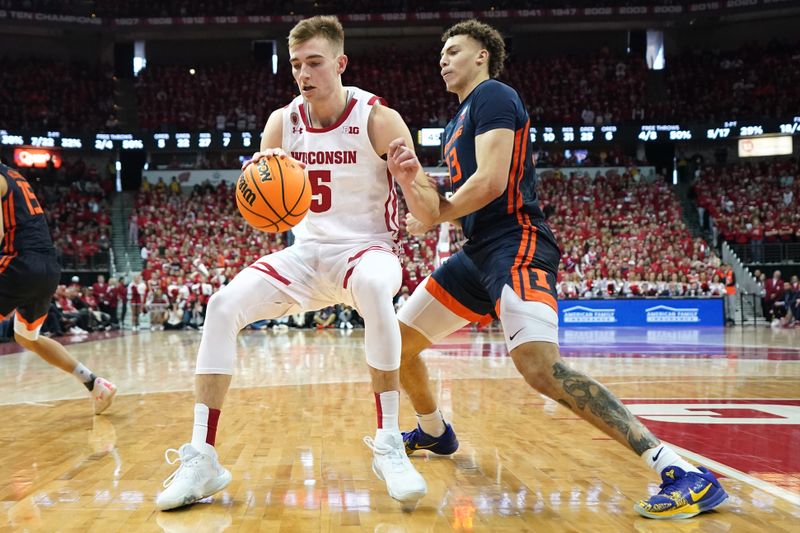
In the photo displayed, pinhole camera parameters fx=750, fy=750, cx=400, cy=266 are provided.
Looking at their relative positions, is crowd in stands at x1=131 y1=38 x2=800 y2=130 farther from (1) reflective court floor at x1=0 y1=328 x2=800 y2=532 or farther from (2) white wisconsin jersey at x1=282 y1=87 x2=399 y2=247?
(2) white wisconsin jersey at x1=282 y1=87 x2=399 y2=247

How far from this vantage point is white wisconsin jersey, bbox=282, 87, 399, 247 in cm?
416

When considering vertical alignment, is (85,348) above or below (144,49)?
below

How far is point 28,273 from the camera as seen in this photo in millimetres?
6223

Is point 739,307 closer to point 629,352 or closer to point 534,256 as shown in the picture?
point 629,352

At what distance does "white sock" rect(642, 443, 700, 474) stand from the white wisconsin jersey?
5.81 ft

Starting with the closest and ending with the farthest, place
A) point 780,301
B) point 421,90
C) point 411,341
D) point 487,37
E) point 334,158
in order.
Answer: point 334,158, point 487,37, point 411,341, point 780,301, point 421,90

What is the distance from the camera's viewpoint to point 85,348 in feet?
47.3

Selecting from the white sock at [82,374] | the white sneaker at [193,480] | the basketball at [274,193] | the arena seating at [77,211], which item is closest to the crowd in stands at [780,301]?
the white sock at [82,374]

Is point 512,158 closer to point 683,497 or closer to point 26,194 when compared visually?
point 683,497

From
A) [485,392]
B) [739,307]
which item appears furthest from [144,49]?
[485,392]

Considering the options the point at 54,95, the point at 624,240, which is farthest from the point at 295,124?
the point at 54,95

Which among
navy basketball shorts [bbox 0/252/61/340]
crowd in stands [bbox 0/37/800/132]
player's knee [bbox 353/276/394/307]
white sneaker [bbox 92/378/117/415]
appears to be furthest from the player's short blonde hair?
crowd in stands [bbox 0/37/800/132]

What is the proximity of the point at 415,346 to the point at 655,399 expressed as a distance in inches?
132

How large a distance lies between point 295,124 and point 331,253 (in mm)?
793
